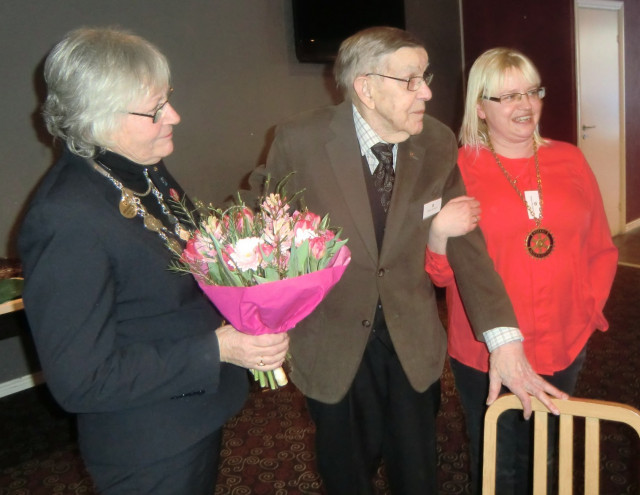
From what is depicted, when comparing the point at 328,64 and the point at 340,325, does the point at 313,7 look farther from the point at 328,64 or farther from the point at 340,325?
the point at 340,325

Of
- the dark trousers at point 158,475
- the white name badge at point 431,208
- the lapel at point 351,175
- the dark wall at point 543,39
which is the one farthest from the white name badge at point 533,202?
the dark wall at point 543,39

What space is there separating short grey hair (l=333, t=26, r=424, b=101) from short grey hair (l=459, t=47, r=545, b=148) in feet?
1.02

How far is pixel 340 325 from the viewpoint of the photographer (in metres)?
1.69

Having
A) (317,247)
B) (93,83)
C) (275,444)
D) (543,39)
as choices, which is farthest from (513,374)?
(543,39)

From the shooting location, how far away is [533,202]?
5.95ft

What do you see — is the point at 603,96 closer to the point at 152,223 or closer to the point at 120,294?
the point at 152,223

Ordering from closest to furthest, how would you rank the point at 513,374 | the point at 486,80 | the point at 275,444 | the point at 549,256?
the point at 513,374 → the point at 549,256 → the point at 486,80 → the point at 275,444

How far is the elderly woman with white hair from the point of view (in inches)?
44.1

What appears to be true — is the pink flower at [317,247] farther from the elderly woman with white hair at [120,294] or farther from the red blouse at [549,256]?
the red blouse at [549,256]

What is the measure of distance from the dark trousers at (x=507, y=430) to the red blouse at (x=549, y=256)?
0.07 metres

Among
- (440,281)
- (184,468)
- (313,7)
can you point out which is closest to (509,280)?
(440,281)

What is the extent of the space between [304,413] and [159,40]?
2890mm

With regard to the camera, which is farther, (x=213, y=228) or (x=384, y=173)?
(x=384, y=173)

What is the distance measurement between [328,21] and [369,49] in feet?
12.8
